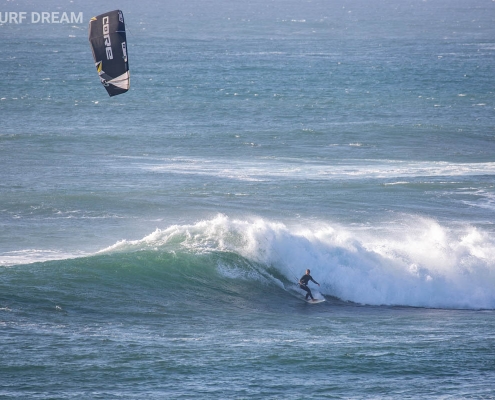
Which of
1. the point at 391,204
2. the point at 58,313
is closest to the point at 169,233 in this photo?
the point at 58,313

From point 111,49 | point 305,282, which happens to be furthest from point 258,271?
point 111,49

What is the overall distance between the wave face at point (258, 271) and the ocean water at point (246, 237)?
5cm

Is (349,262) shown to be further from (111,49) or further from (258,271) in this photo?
(111,49)

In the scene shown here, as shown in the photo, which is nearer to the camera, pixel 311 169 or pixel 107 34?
pixel 107 34

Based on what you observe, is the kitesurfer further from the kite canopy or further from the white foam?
the white foam

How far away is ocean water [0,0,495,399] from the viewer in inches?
586

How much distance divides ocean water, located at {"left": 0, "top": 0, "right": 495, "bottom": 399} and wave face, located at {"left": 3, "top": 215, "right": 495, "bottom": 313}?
5 cm

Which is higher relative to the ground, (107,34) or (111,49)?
(107,34)

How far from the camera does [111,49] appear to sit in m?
19.1

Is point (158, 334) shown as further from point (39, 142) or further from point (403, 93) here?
point (403, 93)

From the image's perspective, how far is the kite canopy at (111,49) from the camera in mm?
18859

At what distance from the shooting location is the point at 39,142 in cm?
4372

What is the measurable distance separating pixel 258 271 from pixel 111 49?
6.65 meters

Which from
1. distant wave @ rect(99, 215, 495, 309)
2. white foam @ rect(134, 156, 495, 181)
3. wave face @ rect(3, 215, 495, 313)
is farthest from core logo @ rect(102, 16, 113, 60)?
white foam @ rect(134, 156, 495, 181)
